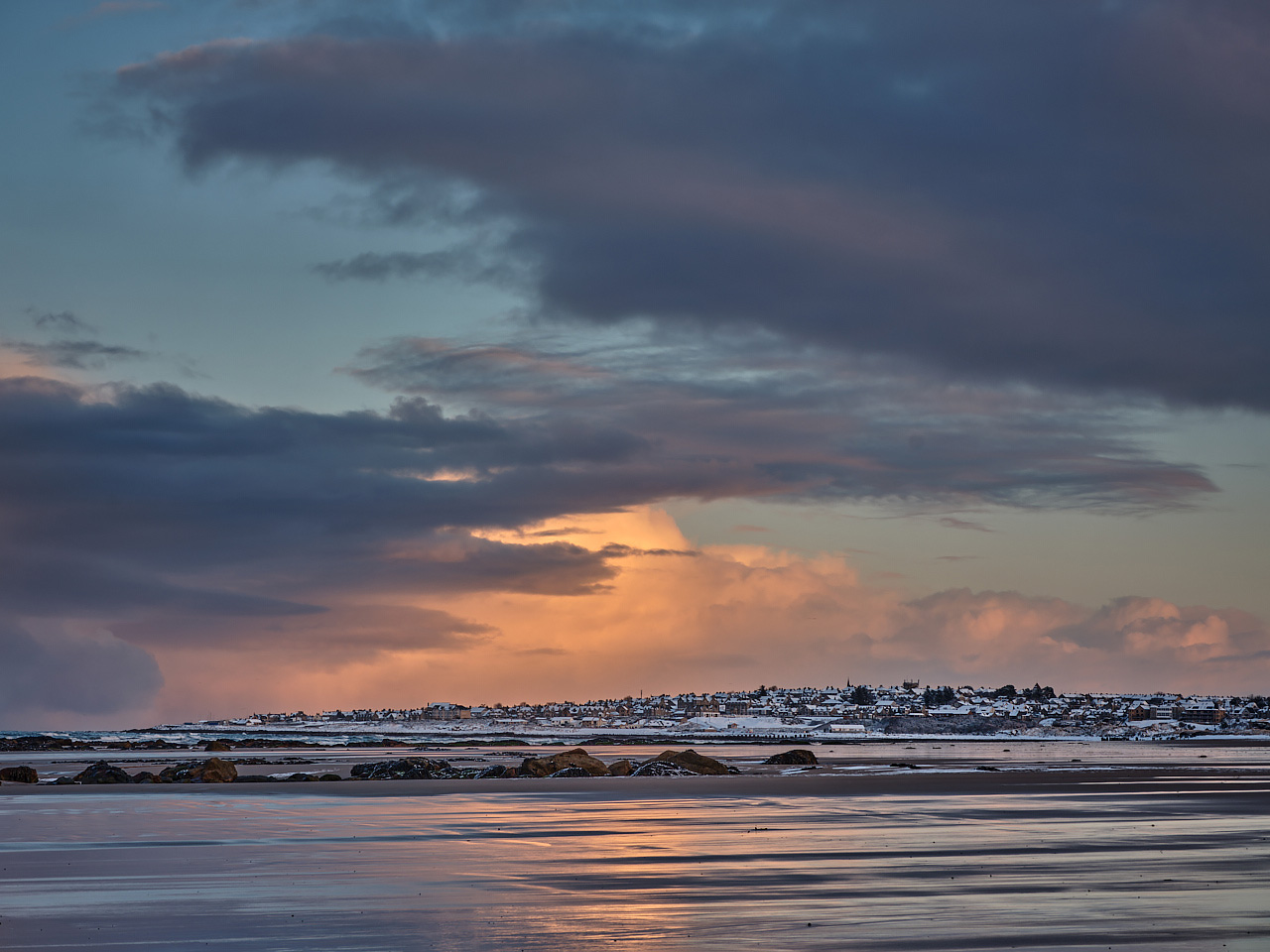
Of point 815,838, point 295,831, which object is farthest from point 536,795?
point 815,838

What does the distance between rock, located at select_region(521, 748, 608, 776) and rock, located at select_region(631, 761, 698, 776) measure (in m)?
1.81

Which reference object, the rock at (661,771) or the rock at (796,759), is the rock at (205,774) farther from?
the rock at (796,759)

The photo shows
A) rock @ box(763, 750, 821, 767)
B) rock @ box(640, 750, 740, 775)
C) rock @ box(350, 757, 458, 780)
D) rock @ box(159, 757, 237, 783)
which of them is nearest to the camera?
rock @ box(159, 757, 237, 783)

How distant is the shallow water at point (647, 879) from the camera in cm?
1608

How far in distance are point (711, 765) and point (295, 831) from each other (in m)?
35.9

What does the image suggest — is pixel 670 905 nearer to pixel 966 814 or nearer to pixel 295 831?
pixel 295 831

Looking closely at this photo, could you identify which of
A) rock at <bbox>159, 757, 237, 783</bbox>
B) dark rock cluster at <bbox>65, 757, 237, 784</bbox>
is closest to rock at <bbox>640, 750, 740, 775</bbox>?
rock at <bbox>159, 757, 237, 783</bbox>

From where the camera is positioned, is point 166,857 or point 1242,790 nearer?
point 166,857

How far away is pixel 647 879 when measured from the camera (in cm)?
2177

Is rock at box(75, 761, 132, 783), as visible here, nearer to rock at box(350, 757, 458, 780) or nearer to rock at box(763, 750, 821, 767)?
rock at box(350, 757, 458, 780)

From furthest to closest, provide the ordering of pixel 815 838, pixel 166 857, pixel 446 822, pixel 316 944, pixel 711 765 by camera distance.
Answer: pixel 711 765, pixel 446 822, pixel 815 838, pixel 166 857, pixel 316 944

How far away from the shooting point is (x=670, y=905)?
731 inches

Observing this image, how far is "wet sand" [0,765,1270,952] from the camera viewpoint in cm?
1616

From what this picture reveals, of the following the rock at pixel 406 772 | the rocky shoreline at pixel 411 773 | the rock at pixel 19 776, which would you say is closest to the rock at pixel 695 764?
the rocky shoreline at pixel 411 773
